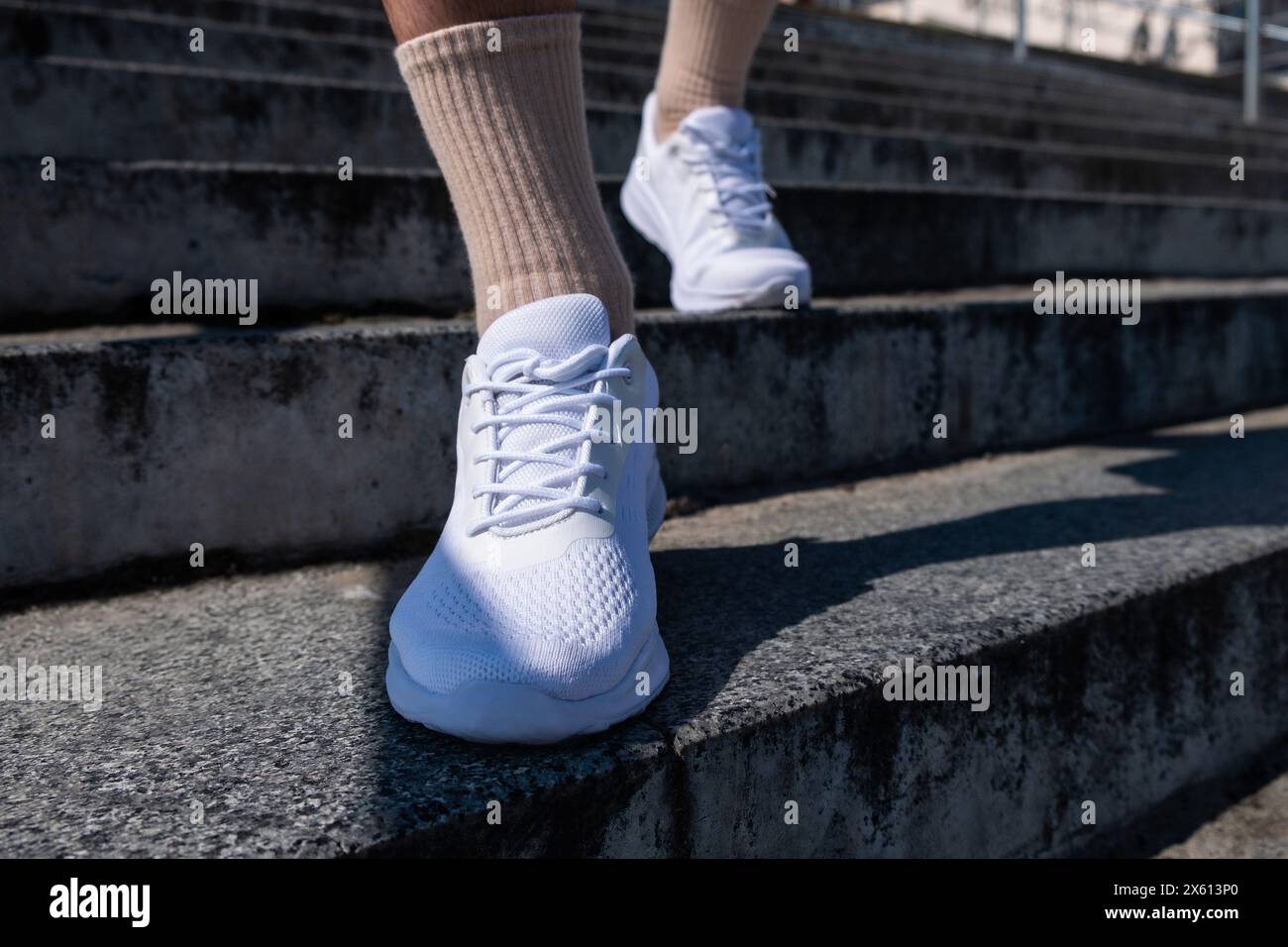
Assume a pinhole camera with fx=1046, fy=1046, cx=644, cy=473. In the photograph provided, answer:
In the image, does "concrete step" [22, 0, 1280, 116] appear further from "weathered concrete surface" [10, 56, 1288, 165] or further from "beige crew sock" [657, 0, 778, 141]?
"beige crew sock" [657, 0, 778, 141]

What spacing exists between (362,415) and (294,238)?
447mm

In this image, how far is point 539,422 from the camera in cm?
109

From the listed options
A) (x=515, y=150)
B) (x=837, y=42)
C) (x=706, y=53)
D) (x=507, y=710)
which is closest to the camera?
(x=507, y=710)

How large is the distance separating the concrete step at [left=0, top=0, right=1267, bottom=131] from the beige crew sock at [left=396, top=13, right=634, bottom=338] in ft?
5.40

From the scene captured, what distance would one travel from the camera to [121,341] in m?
1.36

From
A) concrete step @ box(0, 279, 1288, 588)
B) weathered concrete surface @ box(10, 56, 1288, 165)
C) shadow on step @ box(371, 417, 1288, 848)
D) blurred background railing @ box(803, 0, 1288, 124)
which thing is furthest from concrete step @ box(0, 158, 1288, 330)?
blurred background railing @ box(803, 0, 1288, 124)

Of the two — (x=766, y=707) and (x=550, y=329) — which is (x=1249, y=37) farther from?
(x=766, y=707)

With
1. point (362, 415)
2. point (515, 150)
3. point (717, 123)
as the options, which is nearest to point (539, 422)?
point (515, 150)

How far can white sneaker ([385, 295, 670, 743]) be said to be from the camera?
91 cm

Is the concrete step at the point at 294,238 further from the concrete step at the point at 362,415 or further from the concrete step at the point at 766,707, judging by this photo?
the concrete step at the point at 766,707

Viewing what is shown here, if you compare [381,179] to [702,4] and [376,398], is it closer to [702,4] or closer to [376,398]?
[376,398]

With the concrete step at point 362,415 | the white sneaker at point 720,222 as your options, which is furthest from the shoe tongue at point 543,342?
the white sneaker at point 720,222
